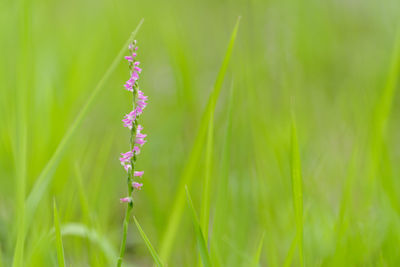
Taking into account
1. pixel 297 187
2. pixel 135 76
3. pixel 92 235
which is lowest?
pixel 92 235

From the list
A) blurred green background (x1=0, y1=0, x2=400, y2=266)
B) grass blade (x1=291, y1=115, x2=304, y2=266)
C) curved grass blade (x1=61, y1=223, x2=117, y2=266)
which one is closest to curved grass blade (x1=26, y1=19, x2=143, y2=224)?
blurred green background (x1=0, y1=0, x2=400, y2=266)

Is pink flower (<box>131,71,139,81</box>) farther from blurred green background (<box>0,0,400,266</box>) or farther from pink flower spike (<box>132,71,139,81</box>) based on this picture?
blurred green background (<box>0,0,400,266</box>)

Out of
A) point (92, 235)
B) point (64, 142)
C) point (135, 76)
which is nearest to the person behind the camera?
point (135, 76)

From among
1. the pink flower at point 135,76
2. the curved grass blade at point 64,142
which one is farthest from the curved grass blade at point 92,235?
the pink flower at point 135,76

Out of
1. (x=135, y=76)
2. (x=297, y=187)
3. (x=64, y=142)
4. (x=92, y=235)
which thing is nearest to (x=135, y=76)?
(x=135, y=76)

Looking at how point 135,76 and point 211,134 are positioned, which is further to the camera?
point 211,134

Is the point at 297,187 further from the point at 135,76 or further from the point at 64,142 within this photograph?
the point at 64,142

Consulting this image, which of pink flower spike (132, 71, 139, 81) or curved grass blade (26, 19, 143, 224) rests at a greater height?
pink flower spike (132, 71, 139, 81)

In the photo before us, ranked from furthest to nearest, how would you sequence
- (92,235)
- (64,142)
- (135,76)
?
(92,235)
(64,142)
(135,76)

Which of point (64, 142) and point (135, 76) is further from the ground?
point (135, 76)

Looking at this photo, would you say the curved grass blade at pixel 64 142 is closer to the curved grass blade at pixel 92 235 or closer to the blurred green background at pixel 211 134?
the blurred green background at pixel 211 134
